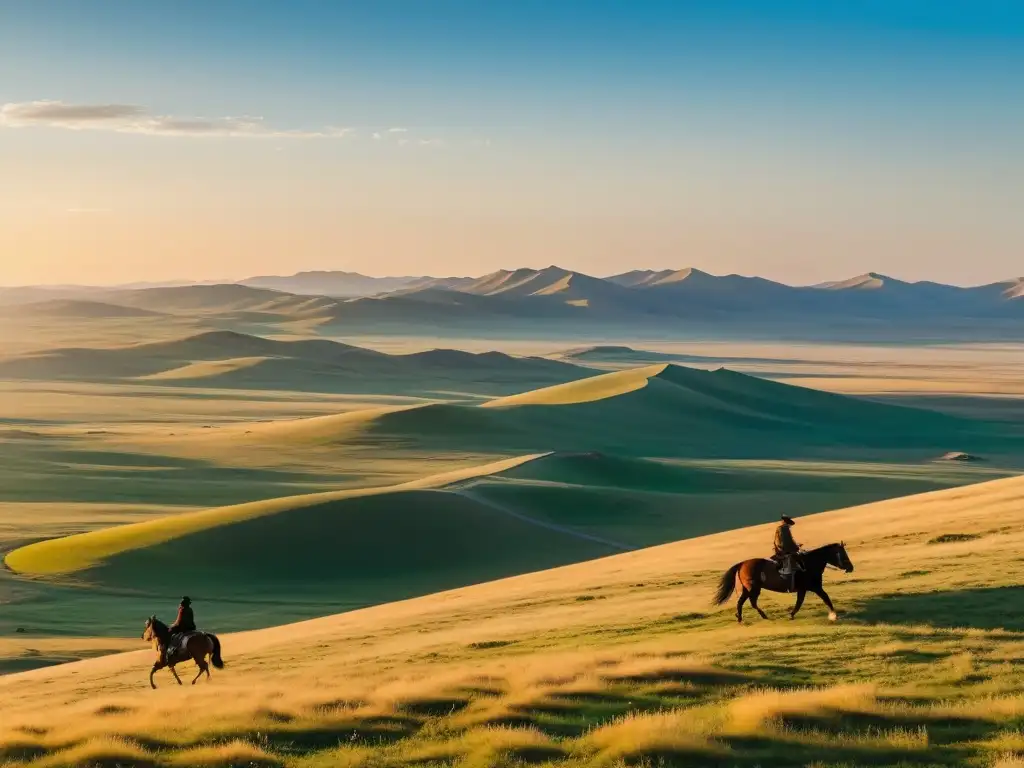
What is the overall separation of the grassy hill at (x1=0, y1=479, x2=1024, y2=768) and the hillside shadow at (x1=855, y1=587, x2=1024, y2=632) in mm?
Answer: 64

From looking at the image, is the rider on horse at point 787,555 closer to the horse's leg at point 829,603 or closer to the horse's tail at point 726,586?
the horse's leg at point 829,603

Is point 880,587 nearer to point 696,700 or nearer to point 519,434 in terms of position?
point 696,700

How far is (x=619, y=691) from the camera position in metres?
19.0

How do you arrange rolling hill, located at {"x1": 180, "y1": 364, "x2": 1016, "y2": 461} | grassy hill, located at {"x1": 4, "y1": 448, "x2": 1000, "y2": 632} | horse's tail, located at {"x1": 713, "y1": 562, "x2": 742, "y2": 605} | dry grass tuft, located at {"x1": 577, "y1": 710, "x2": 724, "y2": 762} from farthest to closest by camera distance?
1. rolling hill, located at {"x1": 180, "y1": 364, "x2": 1016, "y2": 461}
2. grassy hill, located at {"x1": 4, "y1": 448, "x2": 1000, "y2": 632}
3. horse's tail, located at {"x1": 713, "y1": 562, "x2": 742, "y2": 605}
4. dry grass tuft, located at {"x1": 577, "y1": 710, "x2": 724, "y2": 762}

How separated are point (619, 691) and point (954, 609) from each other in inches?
288

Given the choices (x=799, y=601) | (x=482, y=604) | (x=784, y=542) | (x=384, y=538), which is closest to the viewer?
(x=784, y=542)

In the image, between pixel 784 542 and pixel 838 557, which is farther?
pixel 838 557

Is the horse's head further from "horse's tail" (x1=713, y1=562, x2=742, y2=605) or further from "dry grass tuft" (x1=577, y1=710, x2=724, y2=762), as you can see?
"dry grass tuft" (x1=577, y1=710, x2=724, y2=762)

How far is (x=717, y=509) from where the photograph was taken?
83.6 meters

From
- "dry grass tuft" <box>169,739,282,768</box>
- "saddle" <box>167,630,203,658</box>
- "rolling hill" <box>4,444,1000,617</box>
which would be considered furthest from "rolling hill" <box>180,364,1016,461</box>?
"dry grass tuft" <box>169,739,282,768</box>

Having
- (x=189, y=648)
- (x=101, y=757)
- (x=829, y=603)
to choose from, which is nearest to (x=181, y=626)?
(x=189, y=648)

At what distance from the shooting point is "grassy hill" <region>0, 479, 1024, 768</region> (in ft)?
53.2

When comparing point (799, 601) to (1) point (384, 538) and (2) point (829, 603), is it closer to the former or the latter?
(2) point (829, 603)

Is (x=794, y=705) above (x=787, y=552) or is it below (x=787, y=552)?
below
